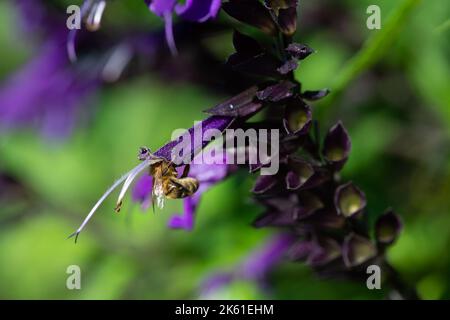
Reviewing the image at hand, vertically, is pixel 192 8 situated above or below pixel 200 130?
above

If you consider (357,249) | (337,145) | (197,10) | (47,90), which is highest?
(47,90)

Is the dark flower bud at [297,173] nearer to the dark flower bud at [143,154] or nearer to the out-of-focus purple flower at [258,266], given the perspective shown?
the dark flower bud at [143,154]

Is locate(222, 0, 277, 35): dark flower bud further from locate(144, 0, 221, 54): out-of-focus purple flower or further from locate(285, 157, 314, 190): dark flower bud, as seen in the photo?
locate(285, 157, 314, 190): dark flower bud

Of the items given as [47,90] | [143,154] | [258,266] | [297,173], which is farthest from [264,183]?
[47,90]

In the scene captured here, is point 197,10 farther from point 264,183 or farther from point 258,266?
point 258,266

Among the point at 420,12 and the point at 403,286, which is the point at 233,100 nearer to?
the point at 403,286

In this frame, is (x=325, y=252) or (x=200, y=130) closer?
(x=200, y=130)

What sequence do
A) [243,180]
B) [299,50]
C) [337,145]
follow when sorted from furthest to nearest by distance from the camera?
[243,180] → [337,145] → [299,50]

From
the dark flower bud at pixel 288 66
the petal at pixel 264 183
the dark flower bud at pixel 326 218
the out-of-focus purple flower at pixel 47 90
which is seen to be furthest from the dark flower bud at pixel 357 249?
the out-of-focus purple flower at pixel 47 90
